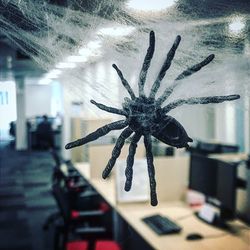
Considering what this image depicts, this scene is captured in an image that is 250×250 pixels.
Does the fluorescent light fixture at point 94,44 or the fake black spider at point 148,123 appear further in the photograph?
the fluorescent light fixture at point 94,44

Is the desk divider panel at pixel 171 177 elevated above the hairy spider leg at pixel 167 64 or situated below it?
below

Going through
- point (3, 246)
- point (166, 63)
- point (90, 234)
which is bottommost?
point (3, 246)

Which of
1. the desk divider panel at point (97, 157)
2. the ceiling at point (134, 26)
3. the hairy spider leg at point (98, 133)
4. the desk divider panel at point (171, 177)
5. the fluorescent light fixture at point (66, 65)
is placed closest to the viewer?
the hairy spider leg at point (98, 133)

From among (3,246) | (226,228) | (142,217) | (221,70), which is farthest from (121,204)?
(221,70)

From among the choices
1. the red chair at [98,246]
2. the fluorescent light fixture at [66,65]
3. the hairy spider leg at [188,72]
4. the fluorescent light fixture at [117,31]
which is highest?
the fluorescent light fixture at [117,31]

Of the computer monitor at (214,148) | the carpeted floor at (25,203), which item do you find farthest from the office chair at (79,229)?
the computer monitor at (214,148)

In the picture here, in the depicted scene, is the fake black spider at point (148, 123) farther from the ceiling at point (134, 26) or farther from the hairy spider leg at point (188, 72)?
the ceiling at point (134, 26)

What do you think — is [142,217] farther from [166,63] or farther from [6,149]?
A: [6,149]

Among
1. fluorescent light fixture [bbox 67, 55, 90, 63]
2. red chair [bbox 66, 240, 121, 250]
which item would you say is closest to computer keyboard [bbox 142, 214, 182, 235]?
red chair [bbox 66, 240, 121, 250]
